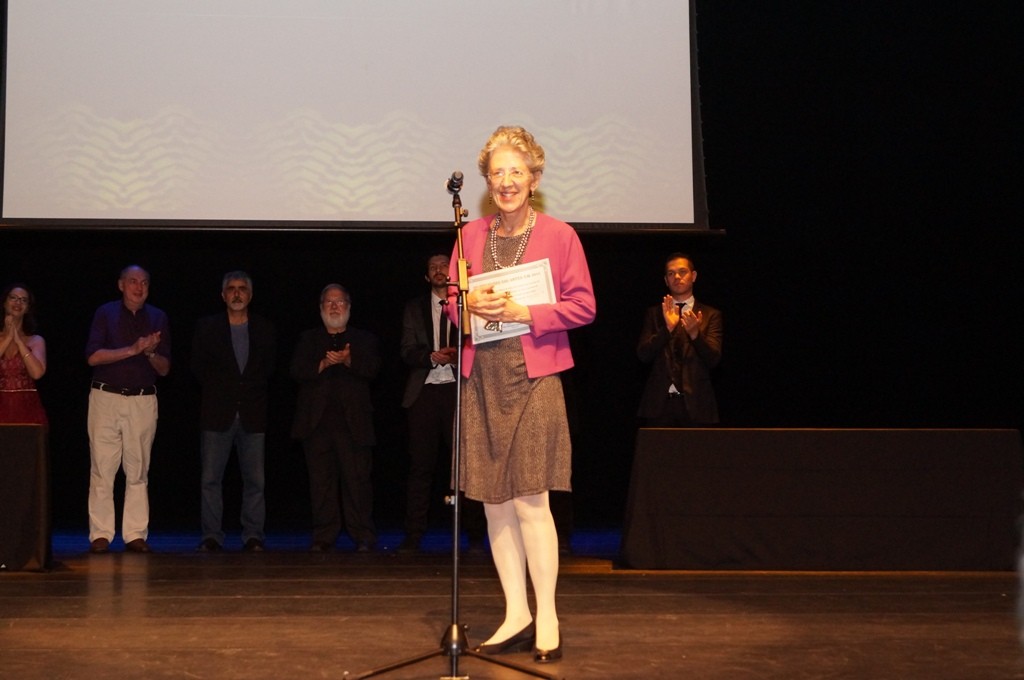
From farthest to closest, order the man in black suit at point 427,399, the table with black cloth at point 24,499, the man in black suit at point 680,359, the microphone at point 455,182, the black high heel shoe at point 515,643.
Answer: the man in black suit at point 427,399, the man in black suit at point 680,359, the table with black cloth at point 24,499, the black high heel shoe at point 515,643, the microphone at point 455,182

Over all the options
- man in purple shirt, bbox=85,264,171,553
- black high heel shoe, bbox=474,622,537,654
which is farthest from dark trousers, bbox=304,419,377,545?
black high heel shoe, bbox=474,622,537,654

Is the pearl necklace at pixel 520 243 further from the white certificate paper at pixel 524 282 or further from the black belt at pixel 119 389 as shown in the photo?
the black belt at pixel 119 389

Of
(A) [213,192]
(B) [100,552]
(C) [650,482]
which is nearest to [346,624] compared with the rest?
(C) [650,482]

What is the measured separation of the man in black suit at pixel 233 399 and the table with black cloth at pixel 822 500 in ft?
6.86

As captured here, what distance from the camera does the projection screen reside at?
5270mm

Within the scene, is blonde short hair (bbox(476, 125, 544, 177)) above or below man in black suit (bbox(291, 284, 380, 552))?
above

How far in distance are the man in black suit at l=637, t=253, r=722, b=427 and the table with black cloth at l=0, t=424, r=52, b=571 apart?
2.73 metres

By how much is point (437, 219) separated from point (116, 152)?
5.21ft

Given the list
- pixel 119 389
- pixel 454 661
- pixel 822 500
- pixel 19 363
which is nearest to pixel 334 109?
pixel 119 389

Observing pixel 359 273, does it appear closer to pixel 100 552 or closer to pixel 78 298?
pixel 78 298

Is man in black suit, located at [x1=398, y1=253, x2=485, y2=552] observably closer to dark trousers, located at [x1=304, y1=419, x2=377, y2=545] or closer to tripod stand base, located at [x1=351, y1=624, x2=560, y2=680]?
dark trousers, located at [x1=304, y1=419, x2=377, y2=545]

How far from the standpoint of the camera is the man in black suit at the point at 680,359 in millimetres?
5242

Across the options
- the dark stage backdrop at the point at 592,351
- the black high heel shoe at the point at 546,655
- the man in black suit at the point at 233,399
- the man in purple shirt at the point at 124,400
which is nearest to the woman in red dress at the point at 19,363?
the man in purple shirt at the point at 124,400

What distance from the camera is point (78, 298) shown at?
645 cm
